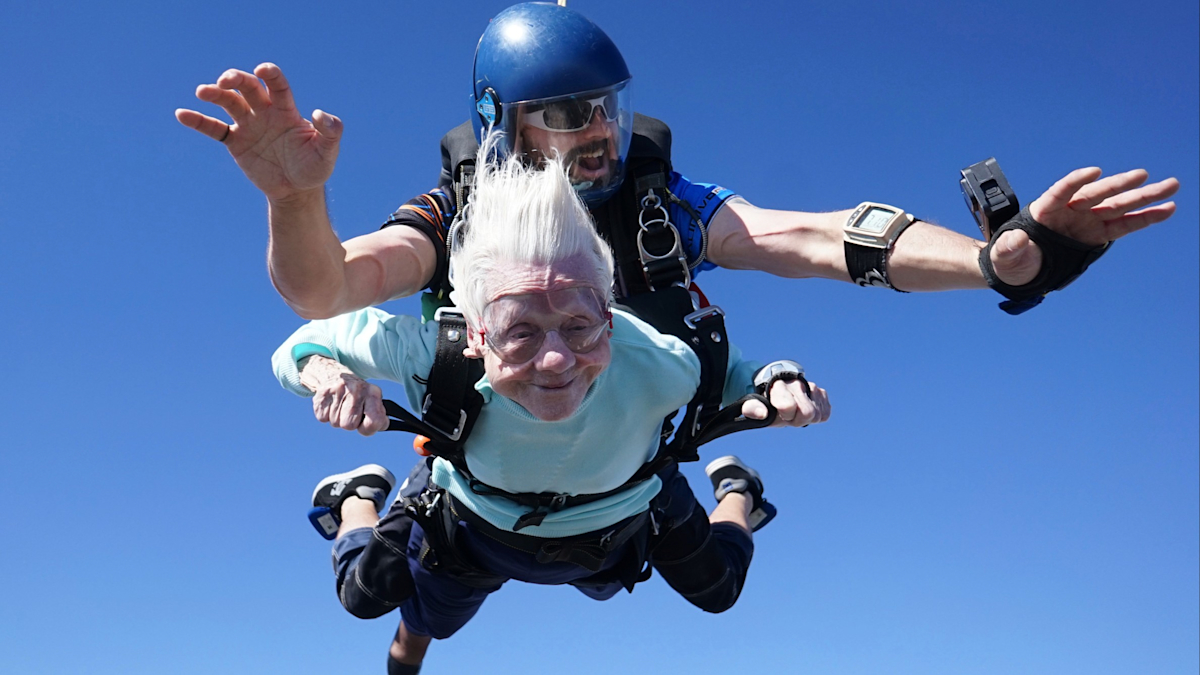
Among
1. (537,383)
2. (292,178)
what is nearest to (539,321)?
(537,383)

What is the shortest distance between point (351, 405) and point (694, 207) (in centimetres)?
193

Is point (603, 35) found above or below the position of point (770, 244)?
above

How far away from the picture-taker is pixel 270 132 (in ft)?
10.9

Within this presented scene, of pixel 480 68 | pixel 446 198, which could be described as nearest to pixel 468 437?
pixel 446 198

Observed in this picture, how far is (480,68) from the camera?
16.0 ft

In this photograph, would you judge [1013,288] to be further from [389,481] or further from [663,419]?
[389,481]

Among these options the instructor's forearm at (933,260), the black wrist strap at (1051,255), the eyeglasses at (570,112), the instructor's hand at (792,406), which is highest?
the eyeglasses at (570,112)

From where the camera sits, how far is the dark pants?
4.86 meters

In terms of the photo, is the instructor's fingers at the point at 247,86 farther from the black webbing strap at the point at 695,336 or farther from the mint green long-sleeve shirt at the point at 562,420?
the black webbing strap at the point at 695,336

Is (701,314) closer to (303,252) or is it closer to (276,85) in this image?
(303,252)

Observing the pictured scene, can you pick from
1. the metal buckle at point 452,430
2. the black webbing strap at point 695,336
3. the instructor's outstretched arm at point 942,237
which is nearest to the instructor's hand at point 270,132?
the metal buckle at point 452,430

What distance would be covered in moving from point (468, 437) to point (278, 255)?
0.89 metres

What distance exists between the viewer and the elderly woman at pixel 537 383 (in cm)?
347

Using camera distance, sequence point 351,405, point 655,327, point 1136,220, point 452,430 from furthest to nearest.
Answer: point 655,327
point 452,430
point 1136,220
point 351,405
